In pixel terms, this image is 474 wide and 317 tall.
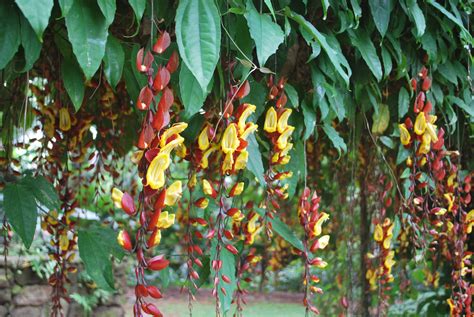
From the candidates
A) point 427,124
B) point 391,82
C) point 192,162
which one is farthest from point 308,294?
point 391,82

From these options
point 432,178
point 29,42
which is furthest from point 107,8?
point 432,178

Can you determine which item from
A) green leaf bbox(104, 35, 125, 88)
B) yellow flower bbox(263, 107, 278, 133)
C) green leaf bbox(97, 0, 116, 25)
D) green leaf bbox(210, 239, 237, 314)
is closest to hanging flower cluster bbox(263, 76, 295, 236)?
yellow flower bbox(263, 107, 278, 133)

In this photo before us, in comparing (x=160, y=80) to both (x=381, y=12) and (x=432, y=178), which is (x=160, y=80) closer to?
(x=381, y=12)

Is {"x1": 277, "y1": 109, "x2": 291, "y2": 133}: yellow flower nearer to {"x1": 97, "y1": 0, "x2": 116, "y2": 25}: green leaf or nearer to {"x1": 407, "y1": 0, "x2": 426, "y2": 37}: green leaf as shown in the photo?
{"x1": 407, "y1": 0, "x2": 426, "y2": 37}: green leaf

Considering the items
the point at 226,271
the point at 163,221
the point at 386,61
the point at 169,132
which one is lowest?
the point at 226,271

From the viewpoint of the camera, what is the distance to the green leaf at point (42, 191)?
116 cm

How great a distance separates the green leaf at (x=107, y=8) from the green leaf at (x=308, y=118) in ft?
1.96

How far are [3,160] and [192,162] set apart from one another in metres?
0.52

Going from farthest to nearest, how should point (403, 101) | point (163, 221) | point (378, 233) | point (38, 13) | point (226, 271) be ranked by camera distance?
point (378, 233) → point (403, 101) → point (226, 271) → point (163, 221) → point (38, 13)

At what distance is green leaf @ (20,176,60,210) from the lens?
3.80ft

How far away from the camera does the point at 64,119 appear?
1.35 metres

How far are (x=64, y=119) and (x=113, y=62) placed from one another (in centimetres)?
46

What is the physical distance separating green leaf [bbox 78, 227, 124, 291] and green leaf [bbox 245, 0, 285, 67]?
17.6 inches

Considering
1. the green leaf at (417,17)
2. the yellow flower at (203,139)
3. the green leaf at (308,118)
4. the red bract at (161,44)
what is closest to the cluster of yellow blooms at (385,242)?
the green leaf at (308,118)
